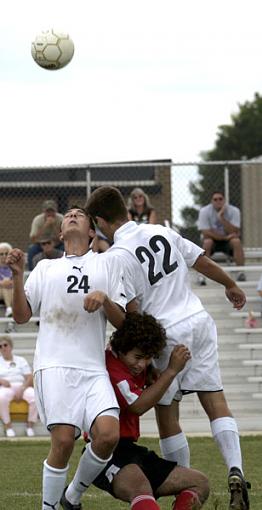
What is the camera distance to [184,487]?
6816mm

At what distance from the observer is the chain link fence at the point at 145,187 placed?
18047mm

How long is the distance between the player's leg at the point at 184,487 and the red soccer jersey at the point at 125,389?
1.08 ft

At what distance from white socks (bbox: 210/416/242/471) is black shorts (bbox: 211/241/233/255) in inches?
396

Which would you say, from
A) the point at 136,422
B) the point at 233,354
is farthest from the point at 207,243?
the point at 136,422

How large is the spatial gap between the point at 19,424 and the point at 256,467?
528cm

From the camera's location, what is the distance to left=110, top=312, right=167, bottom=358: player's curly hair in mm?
6902

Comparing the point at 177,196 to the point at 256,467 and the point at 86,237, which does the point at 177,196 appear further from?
the point at 86,237

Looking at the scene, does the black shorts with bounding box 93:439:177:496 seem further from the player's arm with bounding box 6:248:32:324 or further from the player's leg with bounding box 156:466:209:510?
the player's arm with bounding box 6:248:32:324

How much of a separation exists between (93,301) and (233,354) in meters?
10.8

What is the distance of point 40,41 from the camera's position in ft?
48.4

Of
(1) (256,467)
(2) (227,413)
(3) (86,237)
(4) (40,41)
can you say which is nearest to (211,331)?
(2) (227,413)

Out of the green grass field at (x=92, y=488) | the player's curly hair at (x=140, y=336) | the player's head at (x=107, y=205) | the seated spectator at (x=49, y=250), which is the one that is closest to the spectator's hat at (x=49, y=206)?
the seated spectator at (x=49, y=250)

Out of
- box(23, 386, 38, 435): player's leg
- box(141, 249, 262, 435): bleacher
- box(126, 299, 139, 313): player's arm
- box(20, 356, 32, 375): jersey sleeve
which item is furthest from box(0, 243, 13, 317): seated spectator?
box(126, 299, 139, 313): player's arm

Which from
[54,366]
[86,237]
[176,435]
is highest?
[86,237]
